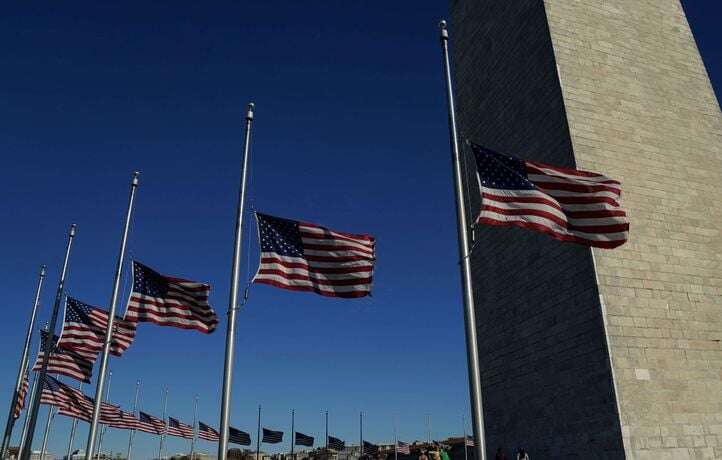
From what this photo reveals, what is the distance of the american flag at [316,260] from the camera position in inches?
506

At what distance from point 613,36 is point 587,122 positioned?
576 cm

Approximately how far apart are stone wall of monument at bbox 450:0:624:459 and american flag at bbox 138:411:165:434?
1151 inches

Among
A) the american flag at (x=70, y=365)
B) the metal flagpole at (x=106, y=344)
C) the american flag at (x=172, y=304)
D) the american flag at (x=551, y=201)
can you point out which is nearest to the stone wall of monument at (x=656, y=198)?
the american flag at (x=551, y=201)

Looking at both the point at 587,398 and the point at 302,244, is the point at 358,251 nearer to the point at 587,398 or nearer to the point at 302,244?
the point at 302,244

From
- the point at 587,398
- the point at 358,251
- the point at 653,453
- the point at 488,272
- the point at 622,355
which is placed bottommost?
the point at 653,453

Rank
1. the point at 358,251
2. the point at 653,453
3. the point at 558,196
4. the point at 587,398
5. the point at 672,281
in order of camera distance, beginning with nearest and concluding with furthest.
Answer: the point at 558,196 < the point at 358,251 < the point at 653,453 < the point at 587,398 < the point at 672,281

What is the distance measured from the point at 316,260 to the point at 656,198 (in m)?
14.8

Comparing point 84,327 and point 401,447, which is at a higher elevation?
point 84,327

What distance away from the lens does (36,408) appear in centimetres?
2111

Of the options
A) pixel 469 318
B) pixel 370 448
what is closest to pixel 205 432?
pixel 370 448

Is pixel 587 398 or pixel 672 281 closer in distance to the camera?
pixel 587 398

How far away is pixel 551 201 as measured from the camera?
11430 mm

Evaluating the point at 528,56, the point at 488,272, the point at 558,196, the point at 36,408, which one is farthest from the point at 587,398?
the point at 36,408

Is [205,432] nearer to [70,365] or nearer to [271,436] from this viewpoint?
[271,436]
